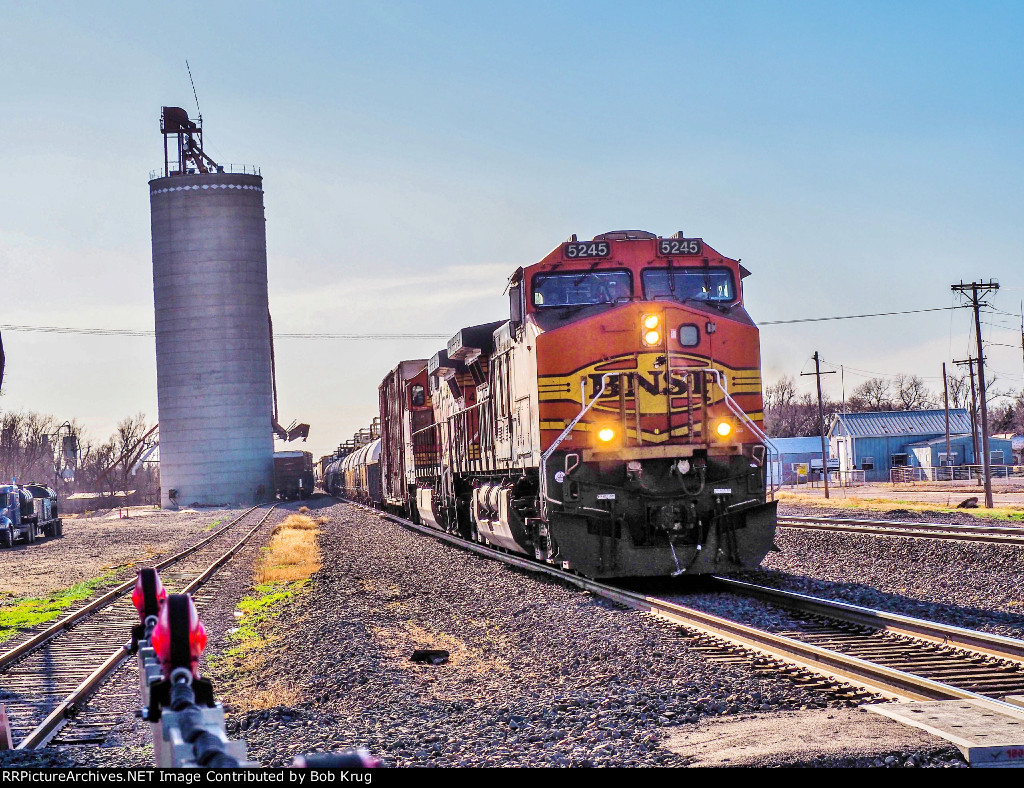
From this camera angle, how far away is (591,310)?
14617 millimetres

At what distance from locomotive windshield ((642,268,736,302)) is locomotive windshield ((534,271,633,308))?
298 mm

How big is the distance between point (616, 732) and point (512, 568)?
37.0 ft

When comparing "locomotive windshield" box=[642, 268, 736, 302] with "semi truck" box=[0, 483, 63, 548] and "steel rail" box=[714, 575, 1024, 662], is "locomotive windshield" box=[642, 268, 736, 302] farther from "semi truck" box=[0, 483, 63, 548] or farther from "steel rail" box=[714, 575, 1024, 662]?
"semi truck" box=[0, 483, 63, 548]

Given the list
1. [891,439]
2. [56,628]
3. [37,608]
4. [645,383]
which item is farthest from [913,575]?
[891,439]

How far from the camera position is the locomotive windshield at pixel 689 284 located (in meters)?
14.9

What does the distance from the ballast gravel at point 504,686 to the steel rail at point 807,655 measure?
1.03 ft

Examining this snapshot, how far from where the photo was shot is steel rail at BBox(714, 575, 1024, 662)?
889 centimetres

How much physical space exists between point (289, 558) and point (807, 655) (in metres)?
14.9

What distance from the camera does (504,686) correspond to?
859 cm

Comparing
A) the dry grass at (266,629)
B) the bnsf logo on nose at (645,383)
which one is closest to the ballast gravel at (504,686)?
the dry grass at (266,629)

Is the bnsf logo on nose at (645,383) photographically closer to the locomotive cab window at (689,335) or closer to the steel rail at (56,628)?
the locomotive cab window at (689,335)

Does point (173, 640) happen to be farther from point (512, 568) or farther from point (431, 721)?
point (512, 568)

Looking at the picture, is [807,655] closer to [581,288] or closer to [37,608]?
[581,288]

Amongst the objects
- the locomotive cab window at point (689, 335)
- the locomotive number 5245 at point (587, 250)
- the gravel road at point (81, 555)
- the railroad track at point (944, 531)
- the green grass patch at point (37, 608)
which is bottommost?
the gravel road at point (81, 555)
